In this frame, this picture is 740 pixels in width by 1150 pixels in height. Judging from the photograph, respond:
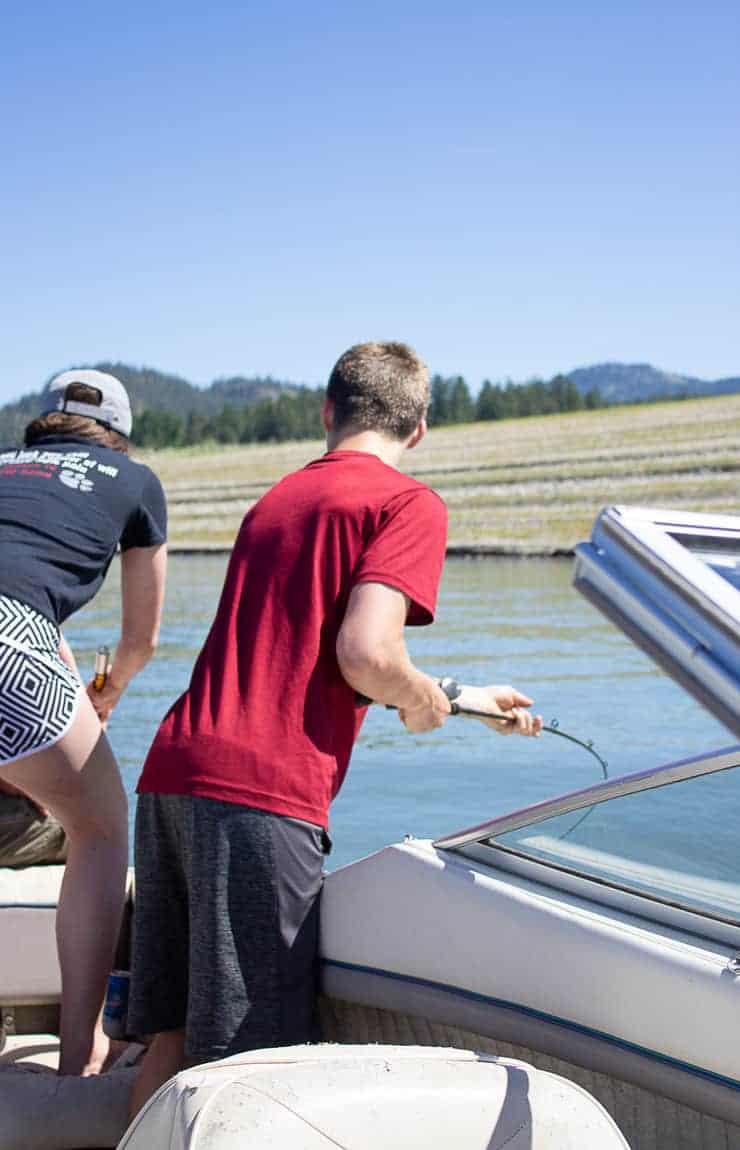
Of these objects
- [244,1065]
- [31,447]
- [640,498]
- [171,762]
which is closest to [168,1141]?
[244,1065]

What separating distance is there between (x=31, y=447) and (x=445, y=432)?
52.8 meters

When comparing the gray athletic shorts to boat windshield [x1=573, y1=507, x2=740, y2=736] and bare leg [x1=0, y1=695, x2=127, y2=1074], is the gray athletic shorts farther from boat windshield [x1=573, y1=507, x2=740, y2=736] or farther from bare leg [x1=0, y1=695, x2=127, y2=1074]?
boat windshield [x1=573, y1=507, x2=740, y2=736]

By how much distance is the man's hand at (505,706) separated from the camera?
2.14m

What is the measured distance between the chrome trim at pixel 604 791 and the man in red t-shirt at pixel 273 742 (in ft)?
0.65

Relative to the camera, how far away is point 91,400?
2.55 metres

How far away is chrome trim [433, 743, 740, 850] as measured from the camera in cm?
177

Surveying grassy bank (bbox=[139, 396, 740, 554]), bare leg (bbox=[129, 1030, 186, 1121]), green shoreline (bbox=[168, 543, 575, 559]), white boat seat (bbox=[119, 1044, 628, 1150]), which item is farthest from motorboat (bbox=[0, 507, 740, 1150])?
grassy bank (bbox=[139, 396, 740, 554])

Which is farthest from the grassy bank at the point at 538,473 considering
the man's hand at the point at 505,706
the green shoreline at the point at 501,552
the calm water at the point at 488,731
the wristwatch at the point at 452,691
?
the wristwatch at the point at 452,691

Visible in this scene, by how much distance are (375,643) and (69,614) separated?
0.83 meters

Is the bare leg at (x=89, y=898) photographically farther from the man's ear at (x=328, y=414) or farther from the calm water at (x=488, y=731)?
the calm water at (x=488, y=731)

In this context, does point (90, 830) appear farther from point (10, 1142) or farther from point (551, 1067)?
point (551, 1067)

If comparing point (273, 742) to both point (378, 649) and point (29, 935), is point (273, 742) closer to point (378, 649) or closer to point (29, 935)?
point (378, 649)

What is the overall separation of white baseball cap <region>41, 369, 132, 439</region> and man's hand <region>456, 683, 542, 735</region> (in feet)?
2.97

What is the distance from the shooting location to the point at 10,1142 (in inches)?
87.4
